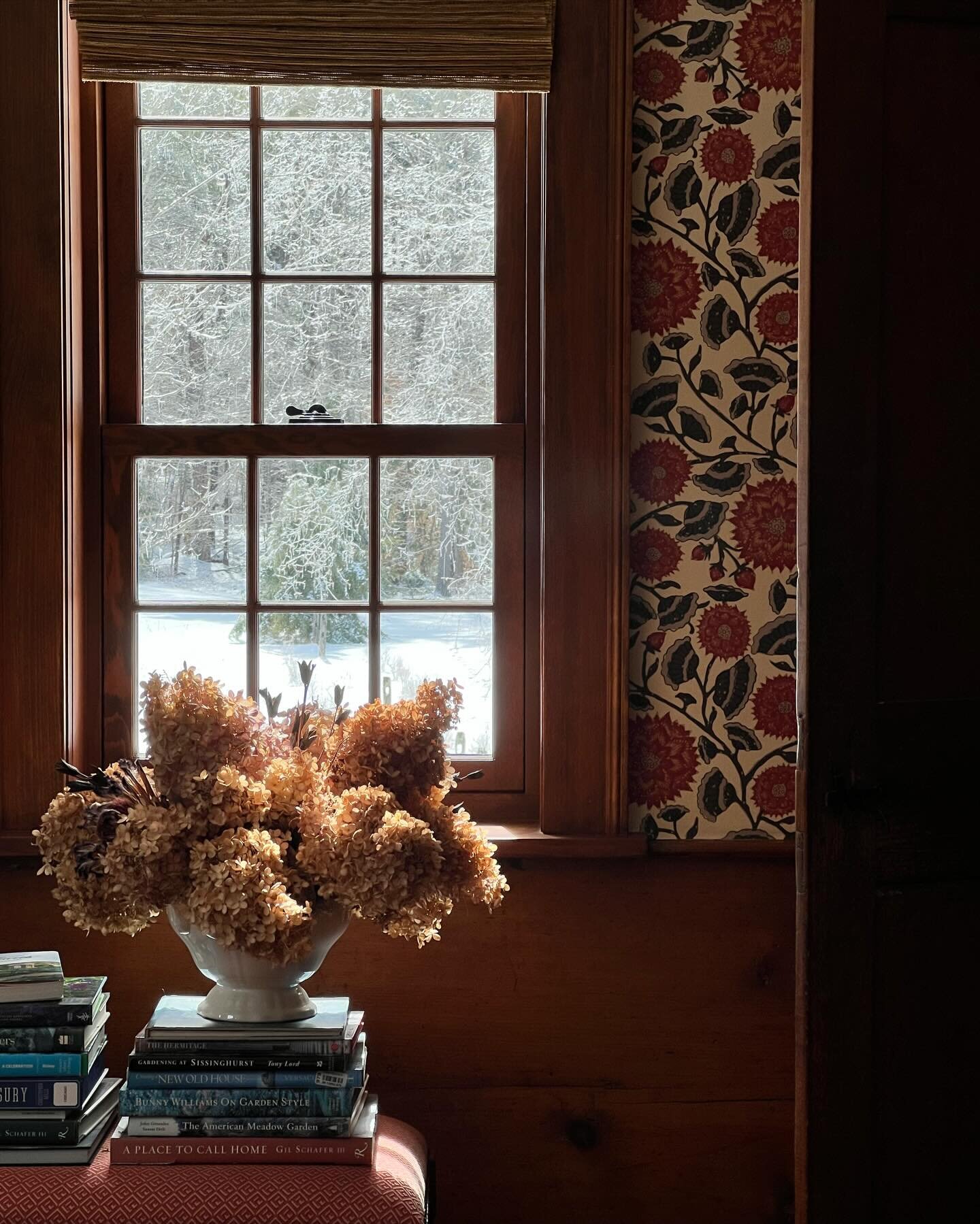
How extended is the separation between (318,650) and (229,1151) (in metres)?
0.96

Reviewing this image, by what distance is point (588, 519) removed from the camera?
2.30m

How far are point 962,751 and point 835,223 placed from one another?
80cm

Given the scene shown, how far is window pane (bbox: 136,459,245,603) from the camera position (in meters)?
2.40

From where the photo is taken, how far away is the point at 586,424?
2293 mm

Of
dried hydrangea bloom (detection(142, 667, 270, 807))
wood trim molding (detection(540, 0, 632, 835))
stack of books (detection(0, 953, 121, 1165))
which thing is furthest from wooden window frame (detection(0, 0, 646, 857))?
dried hydrangea bloom (detection(142, 667, 270, 807))

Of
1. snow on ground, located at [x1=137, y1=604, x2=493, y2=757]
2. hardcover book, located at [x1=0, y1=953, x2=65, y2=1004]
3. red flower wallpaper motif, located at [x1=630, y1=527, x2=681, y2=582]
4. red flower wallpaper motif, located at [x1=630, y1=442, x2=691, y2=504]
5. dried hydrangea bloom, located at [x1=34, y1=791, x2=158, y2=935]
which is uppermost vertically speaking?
red flower wallpaper motif, located at [x1=630, y1=442, x2=691, y2=504]

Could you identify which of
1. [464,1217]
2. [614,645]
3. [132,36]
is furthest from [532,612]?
[132,36]

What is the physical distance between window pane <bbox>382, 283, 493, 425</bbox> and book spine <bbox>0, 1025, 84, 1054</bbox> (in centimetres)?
126

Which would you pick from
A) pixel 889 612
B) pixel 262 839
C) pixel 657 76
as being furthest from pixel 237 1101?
pixel 657 76

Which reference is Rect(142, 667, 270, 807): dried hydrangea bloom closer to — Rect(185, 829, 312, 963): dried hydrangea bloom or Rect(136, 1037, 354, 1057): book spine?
Rect(185, 829, 312, 963): dried hydrangea bloom

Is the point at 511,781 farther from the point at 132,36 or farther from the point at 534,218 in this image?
the point at 132,36

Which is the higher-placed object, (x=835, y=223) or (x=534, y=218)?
(x=534, y=218)

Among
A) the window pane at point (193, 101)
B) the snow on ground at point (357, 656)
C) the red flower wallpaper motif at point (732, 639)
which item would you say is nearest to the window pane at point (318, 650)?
the snow on ground at point (357, 656)

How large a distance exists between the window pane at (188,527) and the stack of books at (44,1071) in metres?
0.82
